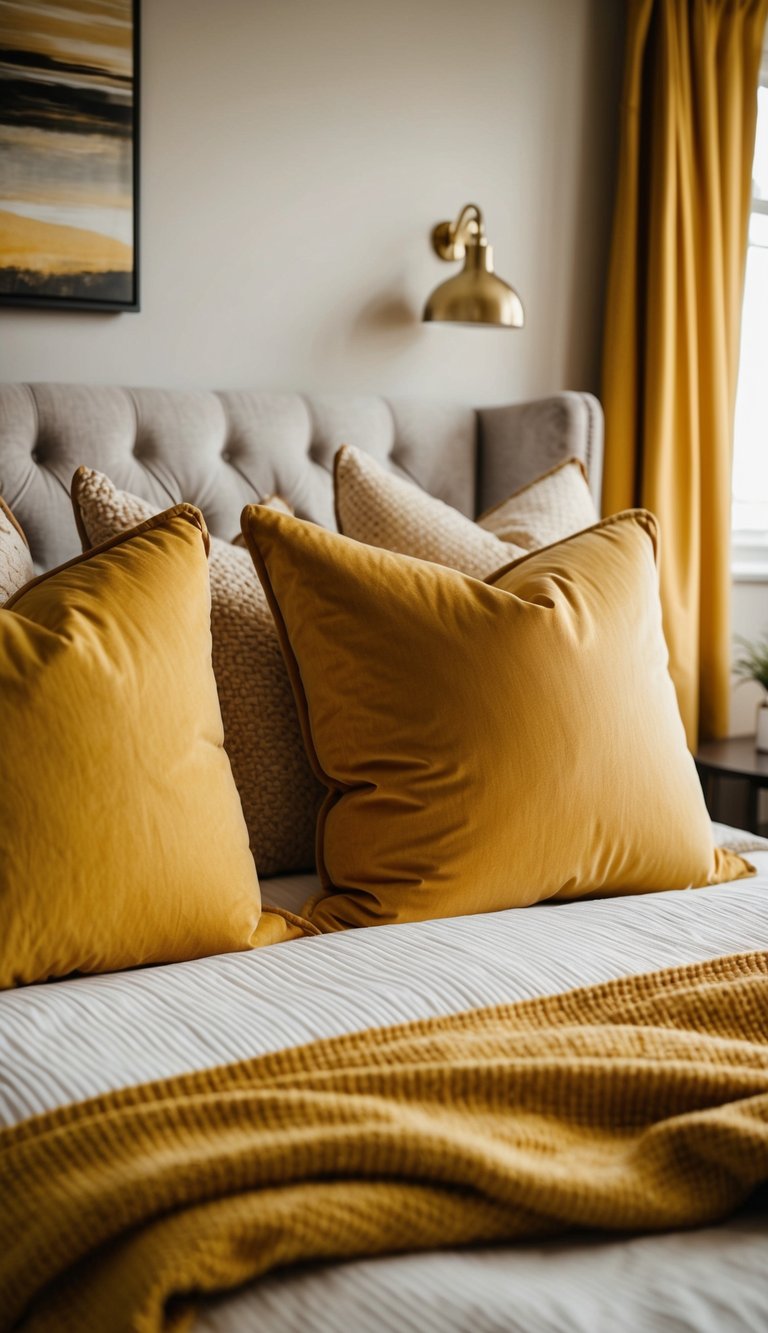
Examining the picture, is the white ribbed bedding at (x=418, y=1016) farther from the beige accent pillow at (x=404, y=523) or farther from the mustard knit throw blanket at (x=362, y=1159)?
the beige accent pillow at (x=404, y=523)

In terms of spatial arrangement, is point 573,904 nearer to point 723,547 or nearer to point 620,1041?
point 620,1041

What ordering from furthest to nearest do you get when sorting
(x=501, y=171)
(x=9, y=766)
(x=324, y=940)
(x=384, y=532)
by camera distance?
1. (x=501, y=171)
2. (x=384, y=532)
3. (x=324, y=940)
4. (x=9, y=766)

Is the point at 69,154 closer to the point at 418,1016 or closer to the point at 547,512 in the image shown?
the point at 547,512

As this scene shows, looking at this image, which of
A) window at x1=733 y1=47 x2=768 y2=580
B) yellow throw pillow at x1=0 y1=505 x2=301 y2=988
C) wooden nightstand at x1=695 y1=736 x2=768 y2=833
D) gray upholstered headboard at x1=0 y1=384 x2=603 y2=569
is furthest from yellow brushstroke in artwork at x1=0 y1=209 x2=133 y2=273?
window at x1=733 y1=47 x2=768 y2=580

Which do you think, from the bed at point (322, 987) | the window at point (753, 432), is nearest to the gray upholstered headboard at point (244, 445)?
the bed at point (322, 987)

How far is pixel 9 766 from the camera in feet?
3.49

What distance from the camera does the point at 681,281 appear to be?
2.66 metres

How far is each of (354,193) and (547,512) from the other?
34.3 inches

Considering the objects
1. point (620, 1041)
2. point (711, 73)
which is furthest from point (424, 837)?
point (711, 73)

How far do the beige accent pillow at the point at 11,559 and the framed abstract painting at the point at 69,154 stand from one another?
2.22 feet

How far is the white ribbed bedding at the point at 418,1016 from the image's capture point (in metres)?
0.68

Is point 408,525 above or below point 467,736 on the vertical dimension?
above

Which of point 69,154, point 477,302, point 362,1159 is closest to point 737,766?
point 477,302

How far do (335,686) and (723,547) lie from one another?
1704 mm
